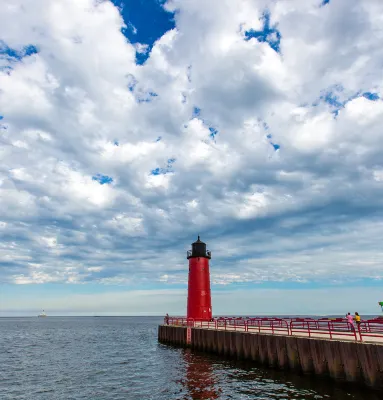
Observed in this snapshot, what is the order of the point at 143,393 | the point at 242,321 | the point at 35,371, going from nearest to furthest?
the point at 143,393
the point at 35,371
the point at 242,321

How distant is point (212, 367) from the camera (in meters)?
24.7

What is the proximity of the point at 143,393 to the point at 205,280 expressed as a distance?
19.4m

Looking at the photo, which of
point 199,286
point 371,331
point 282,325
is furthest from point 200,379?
point 199,286

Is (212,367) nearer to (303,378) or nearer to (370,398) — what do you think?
(303,378)

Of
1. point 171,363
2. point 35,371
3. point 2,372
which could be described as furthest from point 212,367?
point 2,372

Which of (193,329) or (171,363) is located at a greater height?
(193,329)

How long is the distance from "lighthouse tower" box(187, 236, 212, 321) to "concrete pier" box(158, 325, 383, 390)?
638cm

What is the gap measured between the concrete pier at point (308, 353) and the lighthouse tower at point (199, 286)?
6376 mm

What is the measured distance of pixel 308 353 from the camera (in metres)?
19.2

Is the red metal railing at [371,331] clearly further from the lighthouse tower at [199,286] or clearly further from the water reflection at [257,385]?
the lighthouse tower at [199,286]

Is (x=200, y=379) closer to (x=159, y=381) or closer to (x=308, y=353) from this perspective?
(x=159, y=381)

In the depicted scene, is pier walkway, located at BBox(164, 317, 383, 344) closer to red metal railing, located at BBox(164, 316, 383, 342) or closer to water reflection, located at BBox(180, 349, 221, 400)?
red metal railing, located at BBox(164, 316, 383, 342)

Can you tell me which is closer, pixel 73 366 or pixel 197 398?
pixel 197 398

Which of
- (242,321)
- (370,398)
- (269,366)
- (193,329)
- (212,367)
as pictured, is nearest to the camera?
(370,398)
